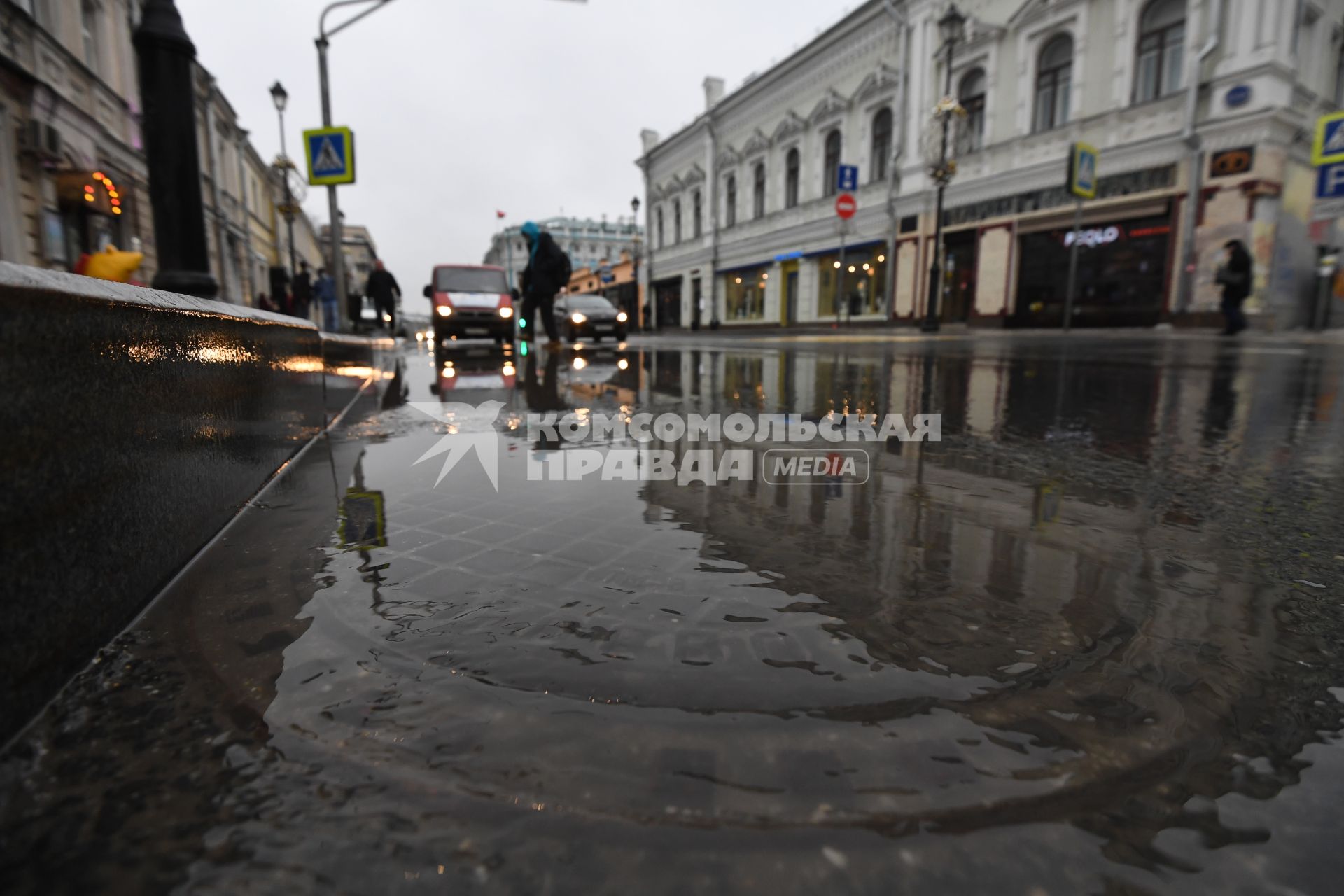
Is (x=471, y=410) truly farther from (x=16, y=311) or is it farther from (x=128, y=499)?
(x=16, y=311)

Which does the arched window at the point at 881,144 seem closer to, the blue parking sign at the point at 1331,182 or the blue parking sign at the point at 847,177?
the blue parking sign at the point at 847,177

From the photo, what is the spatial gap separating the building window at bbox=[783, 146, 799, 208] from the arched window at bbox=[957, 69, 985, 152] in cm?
902

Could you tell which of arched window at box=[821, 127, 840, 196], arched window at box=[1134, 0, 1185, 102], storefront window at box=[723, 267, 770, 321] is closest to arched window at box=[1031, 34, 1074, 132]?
arched window at box=[1134, 0, 1185, 102]

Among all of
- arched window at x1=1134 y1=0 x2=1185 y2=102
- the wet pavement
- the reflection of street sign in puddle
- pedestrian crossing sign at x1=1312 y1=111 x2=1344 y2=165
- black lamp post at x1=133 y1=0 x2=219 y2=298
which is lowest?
the wet pavement

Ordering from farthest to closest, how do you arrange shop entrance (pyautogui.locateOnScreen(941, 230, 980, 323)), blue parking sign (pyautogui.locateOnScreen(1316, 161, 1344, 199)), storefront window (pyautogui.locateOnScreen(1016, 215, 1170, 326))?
1. shop entrance (pyautogui.locateOnScreen(941, 230, 980, 323))
2. storefront window (pyautogui.locateOnScreen(1016, 215, 1170, 326))
3. blue parking sign (pyautogui.locateOnScreen(1316, 161, 1344, 199))

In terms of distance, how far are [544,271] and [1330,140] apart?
14294 millimetres

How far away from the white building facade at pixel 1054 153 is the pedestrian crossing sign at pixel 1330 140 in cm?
144

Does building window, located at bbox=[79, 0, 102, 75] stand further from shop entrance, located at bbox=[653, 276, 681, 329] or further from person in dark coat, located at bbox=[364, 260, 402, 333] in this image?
shop entrance, located at bbox=[653, 276, 681, 329]

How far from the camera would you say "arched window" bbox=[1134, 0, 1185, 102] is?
16.3 meters

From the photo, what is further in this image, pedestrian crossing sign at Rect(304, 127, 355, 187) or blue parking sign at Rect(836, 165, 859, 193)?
blue parking sign at Rect(836, 165, 859, 193)

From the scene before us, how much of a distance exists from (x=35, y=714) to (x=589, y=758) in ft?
2.61

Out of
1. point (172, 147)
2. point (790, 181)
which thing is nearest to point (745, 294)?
point (790, 181)

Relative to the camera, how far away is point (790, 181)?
29.8 m

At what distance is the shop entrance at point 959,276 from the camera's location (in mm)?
21203
